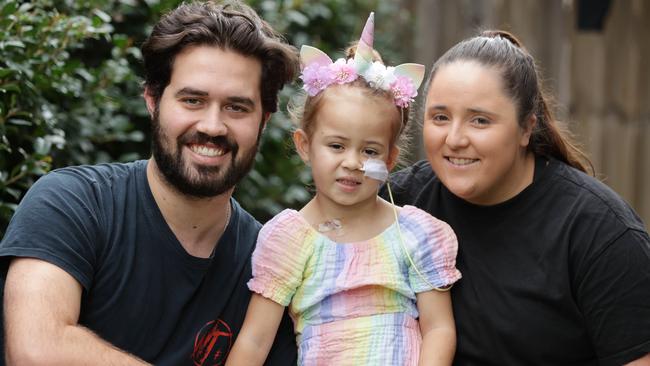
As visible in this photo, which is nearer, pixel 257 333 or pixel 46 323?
pixel 46 323

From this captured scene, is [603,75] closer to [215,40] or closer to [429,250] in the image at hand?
[429,250]

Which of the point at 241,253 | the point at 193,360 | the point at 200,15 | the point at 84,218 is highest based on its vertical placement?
the point at 200,15

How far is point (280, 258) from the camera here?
3.05 m

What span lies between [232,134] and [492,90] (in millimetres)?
858

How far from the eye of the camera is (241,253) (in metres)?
3.31

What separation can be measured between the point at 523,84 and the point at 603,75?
294 centimetres

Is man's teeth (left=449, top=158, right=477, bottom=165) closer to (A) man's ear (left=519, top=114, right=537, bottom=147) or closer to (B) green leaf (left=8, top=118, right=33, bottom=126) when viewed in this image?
(A) man's ear (left=519, top=114, right=537, bottom=147)

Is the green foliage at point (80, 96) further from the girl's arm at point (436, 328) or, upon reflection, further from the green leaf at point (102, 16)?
the girl's arm at point (436, 328)

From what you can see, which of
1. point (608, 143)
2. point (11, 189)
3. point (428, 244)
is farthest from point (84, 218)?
point (608, 143)

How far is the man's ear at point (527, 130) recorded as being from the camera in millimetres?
3105

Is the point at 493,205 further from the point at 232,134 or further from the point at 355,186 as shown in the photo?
the point at 232,134

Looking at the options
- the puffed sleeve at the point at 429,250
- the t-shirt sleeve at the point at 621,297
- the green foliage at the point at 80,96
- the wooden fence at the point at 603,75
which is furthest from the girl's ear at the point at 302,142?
Result: the wooden fence at the point at 603,75

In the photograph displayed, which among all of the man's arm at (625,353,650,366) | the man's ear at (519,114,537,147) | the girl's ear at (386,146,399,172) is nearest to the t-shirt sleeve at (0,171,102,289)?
the girl's ear at (386,146,399,172)

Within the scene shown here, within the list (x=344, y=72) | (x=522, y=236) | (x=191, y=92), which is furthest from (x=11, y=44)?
(x=522, y=236)
